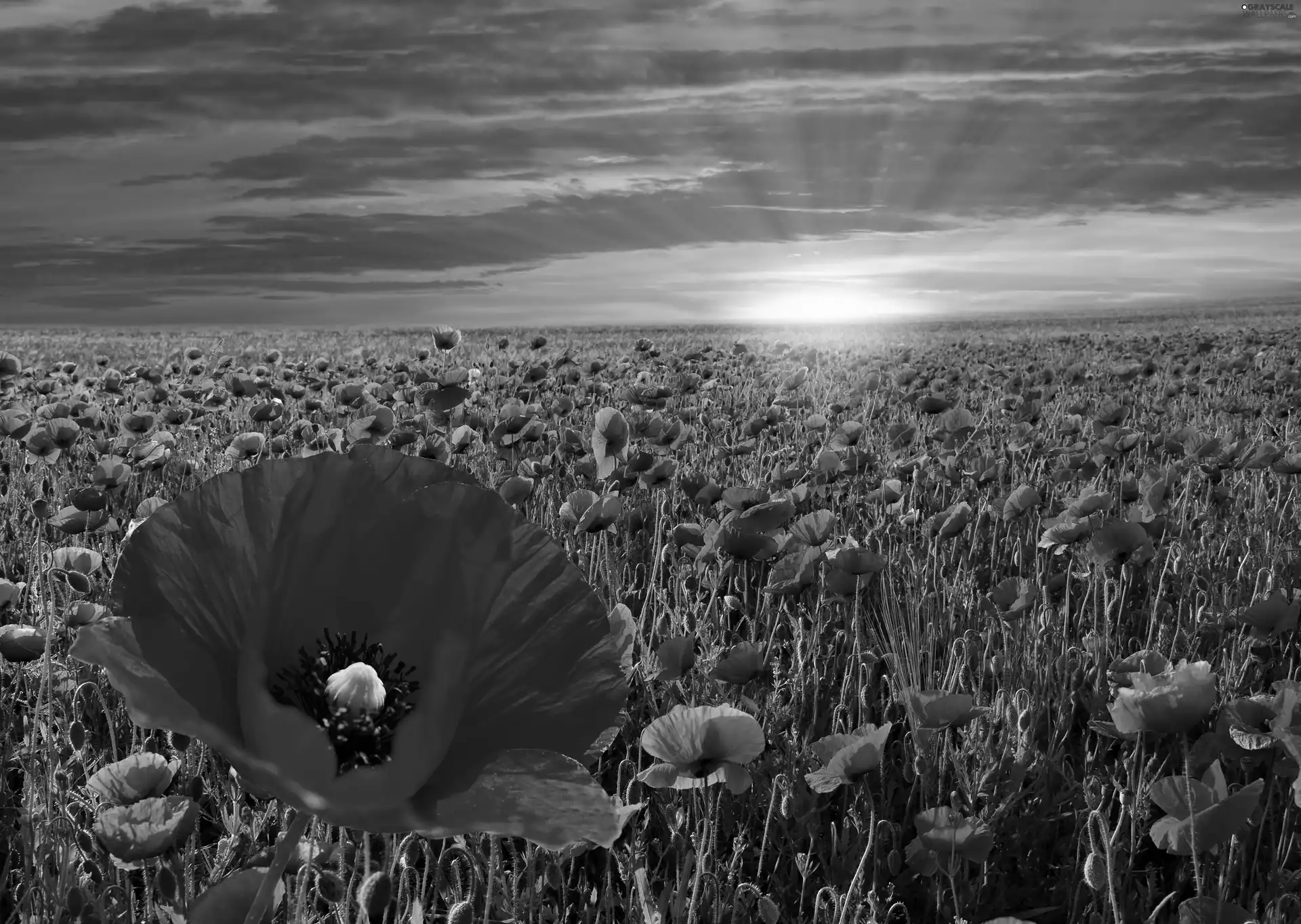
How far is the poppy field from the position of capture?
760 millimetres

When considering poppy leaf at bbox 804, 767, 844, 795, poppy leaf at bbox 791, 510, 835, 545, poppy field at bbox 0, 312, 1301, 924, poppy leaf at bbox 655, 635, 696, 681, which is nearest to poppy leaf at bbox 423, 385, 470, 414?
poppy field at bbox 0, 312, 1301, 924

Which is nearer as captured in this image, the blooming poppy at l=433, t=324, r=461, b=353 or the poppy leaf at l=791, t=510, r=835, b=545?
the poppy leaf at l=791, t=510, r=835, b=545

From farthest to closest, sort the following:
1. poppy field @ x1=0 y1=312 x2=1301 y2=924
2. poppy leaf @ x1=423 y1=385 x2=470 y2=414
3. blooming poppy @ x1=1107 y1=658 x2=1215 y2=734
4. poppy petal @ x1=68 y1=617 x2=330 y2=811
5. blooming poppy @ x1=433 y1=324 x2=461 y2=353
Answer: blooming poppy @ x1=433 y1=324 x2=461 y2=353
poppy leaf @ x1=423 y1=385 x2=470 y2=414
blooming poppy @ x1=1107 y1=658 x2=1215 y2=734
poppy field @ x1=0 y1=312 x2=1301 y2=924
poppy petal @ x1=68 y1=617 x2=330 y2=811

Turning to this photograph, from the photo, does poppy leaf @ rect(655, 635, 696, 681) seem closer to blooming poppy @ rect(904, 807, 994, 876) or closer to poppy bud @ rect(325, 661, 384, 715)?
Result: blooming poppy @ rect(904, 807, 994, 876)

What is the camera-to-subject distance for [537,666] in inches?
31.7

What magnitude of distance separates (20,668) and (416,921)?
75.7 inches

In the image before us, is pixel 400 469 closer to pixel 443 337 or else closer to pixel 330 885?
pixel 330 885

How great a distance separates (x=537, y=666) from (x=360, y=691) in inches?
5.4

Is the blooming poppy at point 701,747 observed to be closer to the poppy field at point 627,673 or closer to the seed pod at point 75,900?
the poppy field at point 627,673

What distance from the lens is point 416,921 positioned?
1.03m

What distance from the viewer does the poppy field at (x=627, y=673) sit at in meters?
0.76

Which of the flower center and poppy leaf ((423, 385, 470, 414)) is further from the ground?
the flower center

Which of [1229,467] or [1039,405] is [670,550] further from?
[1039,405]

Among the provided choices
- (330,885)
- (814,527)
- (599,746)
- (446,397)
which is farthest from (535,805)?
(446,397)
